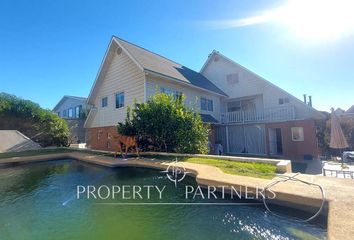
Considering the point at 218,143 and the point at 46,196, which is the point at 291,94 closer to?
the point at 218,143

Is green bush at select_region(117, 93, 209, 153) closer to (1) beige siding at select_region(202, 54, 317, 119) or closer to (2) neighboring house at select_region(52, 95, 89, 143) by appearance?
(1) beige siding at select_region(202, 54, 317, 119)

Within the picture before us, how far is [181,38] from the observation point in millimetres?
13805

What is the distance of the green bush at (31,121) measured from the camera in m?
19.7

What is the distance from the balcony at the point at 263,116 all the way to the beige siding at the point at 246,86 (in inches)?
26.7

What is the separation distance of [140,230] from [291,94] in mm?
16930

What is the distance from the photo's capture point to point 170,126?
38.8 feet

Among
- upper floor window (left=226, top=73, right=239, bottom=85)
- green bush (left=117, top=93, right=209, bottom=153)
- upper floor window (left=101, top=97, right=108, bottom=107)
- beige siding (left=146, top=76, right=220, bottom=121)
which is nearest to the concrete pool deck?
green bush (left=117, top=93, right=209, bottom=153)

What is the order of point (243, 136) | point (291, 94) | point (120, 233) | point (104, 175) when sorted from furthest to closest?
point (243, 136) < point (291, 94) < point (104, 175) < point (120, 233)

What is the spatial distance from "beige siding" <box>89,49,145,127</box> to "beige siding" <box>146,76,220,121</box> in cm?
62

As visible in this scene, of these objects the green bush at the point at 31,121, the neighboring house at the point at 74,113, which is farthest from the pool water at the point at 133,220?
the neighboring house at the point at 74,113

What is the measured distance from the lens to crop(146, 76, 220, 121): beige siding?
541 inches

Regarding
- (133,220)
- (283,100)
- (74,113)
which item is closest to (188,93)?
(283,100)

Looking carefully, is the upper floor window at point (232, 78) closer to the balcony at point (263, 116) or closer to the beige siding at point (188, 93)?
the beige siding at point (188, 93)

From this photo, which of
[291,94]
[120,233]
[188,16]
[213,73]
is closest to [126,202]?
[120,233]
